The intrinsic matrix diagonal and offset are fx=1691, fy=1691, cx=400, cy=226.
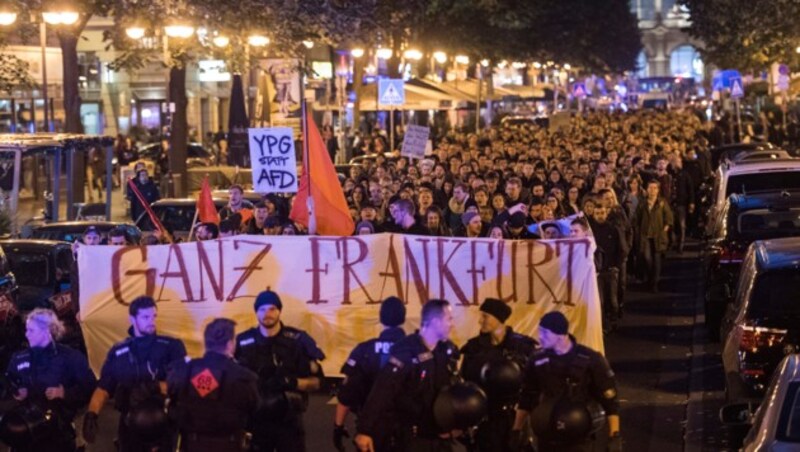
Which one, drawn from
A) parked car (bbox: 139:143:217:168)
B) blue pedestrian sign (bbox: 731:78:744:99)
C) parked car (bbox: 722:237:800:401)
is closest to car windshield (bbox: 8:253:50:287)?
parked car (bbox: 722:237:800:401)

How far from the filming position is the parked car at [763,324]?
11492 millimetres

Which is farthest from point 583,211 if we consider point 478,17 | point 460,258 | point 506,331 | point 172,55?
point 478,17

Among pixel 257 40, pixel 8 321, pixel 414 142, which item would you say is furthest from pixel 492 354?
pixel 257 40

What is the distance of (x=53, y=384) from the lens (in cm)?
971

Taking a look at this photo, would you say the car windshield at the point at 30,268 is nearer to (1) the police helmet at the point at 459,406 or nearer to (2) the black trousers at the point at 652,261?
(2) the black trousers at the point at 652,261

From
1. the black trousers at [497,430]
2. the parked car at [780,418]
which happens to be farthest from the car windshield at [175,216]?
the parked car at [780,418]

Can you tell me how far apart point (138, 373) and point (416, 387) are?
1781 mm

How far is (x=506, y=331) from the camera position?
388 inches

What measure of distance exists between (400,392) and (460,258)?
560cm

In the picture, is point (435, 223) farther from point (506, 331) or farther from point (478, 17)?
point (478, 17)

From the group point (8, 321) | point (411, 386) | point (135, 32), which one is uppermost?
point (135, 32)

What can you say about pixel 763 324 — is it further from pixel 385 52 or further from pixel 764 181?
pixel 385 52

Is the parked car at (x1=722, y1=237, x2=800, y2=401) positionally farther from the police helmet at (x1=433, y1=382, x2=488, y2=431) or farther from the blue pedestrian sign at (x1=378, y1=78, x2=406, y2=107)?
the blue pedestrian sign at (x1=378, y1=78, x2=406, y2=107)

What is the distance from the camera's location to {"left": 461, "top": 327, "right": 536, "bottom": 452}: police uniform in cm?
946
